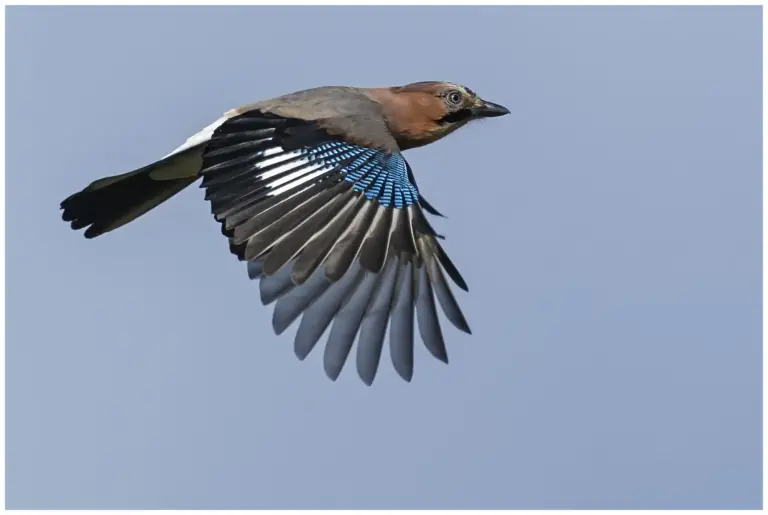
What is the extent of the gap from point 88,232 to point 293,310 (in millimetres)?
2167

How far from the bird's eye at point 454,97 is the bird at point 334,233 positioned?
1.23 m

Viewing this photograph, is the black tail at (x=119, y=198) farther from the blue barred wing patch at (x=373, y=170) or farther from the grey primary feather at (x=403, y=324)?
the grey primary feather at (x=403, y=324)

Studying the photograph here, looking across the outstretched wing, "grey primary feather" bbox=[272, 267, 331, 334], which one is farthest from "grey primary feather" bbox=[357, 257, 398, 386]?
"grey primary feather" bbox=[272, 267, 331, 334]

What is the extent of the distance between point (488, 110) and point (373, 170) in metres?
2.13

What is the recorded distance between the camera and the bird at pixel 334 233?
699 centimetres

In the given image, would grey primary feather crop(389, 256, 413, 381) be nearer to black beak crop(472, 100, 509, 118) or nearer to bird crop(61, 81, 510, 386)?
bird crop(61, 81, 510, 386)

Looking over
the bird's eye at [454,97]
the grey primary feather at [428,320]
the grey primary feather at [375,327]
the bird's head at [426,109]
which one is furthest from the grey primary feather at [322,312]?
the bird's eye at [454,97]

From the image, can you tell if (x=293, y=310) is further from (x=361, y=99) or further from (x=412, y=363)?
(x=361, y=99)

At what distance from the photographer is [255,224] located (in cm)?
711

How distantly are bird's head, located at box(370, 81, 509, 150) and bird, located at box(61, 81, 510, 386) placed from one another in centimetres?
94

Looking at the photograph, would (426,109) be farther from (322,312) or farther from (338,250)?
(322,312)

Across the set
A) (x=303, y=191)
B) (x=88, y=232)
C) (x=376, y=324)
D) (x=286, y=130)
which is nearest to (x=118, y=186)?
(x=88, y=232)

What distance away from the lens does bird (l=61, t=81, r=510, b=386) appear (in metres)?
6.99

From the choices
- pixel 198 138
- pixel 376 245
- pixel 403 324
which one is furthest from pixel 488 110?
pixel 403 324
